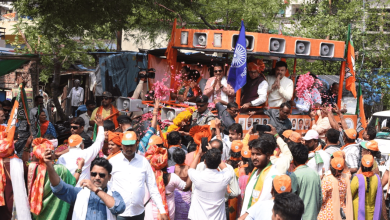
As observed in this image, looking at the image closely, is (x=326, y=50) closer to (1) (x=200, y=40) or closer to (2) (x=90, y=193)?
(1) (x=200, y=40)

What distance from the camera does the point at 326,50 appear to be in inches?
391

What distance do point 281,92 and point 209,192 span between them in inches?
185

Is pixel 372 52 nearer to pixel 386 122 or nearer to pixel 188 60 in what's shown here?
pixel 386 122

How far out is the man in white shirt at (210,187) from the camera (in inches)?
208

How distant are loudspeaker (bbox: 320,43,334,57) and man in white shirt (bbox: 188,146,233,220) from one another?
5.40 meters

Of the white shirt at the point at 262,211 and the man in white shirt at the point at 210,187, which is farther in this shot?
the man in white shirt at the point at 210,187

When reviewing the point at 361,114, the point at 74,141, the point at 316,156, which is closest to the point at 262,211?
the point at 316,156

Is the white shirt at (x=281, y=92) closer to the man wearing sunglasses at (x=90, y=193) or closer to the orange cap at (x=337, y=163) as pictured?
the orange cap at (x=337, y=163)

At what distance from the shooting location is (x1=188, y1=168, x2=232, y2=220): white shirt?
17.4 feet

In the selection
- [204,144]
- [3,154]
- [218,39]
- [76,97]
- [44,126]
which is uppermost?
[218,39]

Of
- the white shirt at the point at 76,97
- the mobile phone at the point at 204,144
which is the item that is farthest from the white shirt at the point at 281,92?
the white shirt at the point at 76,97

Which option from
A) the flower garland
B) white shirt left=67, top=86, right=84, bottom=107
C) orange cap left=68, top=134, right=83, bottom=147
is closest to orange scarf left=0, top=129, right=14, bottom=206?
orange cap left=68, top=134, right=83, bottom=147

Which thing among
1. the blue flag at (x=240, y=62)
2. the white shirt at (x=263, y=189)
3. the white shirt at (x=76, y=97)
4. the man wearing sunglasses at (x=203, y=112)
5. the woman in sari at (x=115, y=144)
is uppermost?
the blue flag at (x=240, y=62)

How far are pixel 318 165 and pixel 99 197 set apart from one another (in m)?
3.12
